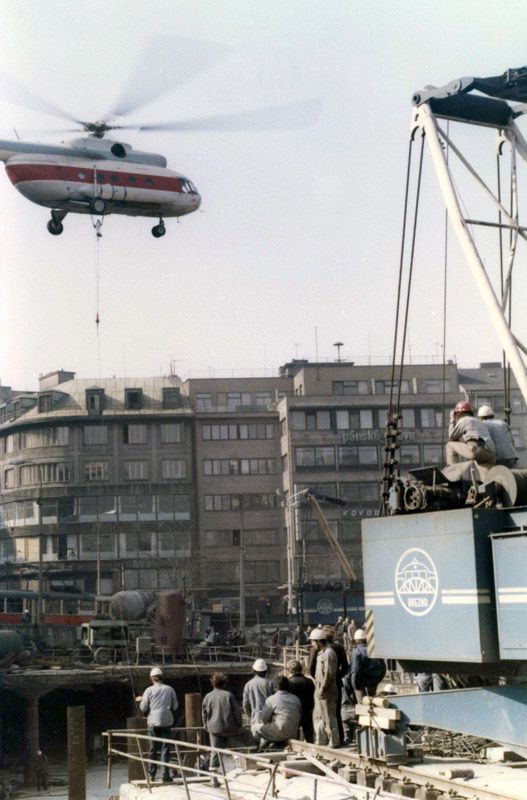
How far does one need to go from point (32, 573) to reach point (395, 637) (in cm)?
8571

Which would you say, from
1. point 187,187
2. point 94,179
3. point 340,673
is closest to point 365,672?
point 340,673

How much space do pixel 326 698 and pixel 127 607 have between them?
5504cm

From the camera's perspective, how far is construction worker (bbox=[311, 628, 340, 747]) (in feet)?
56.3

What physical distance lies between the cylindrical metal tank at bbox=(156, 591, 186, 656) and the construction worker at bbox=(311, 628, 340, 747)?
51266 millimetres

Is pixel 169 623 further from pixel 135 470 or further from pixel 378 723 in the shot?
pixel 378 723

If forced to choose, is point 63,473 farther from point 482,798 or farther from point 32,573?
point 482,798

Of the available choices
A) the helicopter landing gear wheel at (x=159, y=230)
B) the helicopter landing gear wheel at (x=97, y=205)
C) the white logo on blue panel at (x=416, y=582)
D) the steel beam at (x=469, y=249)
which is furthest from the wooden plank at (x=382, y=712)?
the helicopter landing gear wheel at (x=159, y=230)

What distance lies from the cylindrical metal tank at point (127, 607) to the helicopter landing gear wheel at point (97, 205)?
25.9m

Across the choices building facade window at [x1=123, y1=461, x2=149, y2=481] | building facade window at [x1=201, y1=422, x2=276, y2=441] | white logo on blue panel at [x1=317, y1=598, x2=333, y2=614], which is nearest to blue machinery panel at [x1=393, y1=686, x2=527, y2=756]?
white logo on blue panel at [x1=317, y1=598, x2=333, y2=614]

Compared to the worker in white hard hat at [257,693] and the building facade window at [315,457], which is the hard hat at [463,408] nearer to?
the worker in white hard hat at [257,693]

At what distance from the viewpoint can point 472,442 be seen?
565 inches

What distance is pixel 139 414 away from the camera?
10769cm

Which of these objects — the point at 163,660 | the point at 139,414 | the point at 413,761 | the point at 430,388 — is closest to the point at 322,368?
the point at 430,388

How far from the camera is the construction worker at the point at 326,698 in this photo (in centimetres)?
1717
